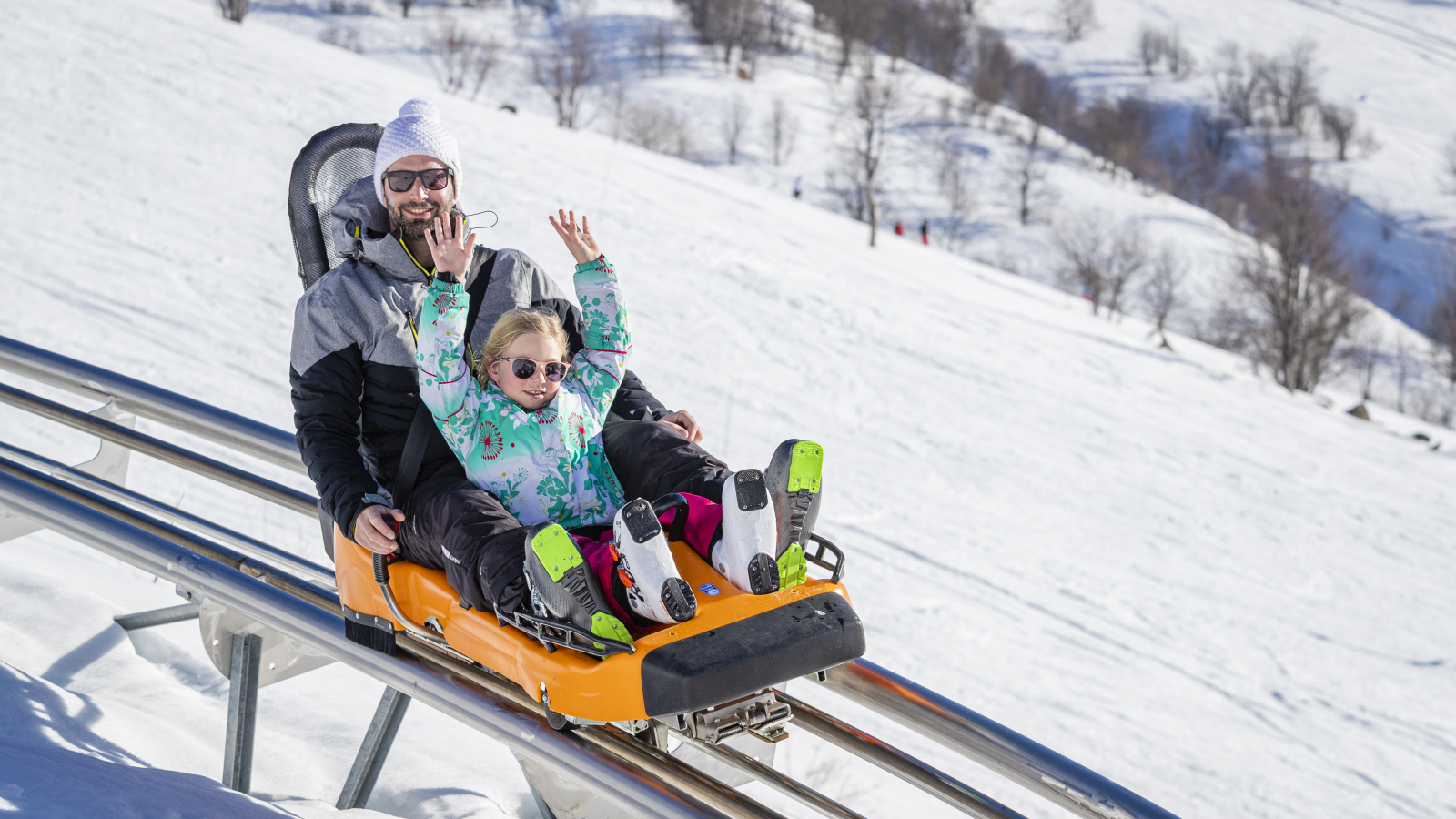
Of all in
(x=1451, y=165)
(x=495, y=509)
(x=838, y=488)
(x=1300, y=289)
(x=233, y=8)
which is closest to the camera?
(x=495, y=509)

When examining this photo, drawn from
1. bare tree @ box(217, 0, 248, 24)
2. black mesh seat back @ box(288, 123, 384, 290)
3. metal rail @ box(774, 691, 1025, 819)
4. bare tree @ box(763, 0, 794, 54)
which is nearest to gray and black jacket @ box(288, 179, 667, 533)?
black mesh seat back @ box(288, 123, 384, 290)

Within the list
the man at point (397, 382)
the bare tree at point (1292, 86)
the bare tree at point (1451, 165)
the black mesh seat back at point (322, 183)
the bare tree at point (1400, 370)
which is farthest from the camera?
the bare tree at point (1292, 86)

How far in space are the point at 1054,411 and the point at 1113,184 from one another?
46834mm

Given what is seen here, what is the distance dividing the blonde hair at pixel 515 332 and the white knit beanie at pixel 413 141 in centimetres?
59

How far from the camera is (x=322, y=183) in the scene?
9.82 ft

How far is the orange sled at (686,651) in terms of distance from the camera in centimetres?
187

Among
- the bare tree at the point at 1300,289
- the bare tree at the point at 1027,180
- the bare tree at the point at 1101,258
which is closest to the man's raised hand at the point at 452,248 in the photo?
the bare tree at the point at 1300,289

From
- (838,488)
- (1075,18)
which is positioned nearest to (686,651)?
(838,488)

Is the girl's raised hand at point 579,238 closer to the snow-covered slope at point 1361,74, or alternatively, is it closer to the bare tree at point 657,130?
the bare tree at point 657,130

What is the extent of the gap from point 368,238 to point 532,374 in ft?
2.26

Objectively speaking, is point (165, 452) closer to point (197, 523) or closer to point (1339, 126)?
point (197, 523)

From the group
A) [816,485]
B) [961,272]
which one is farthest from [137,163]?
[961,272]

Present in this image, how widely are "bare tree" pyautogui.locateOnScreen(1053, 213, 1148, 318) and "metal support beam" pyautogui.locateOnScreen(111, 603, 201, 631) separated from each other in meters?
34.2

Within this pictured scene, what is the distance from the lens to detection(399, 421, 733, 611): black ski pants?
2139mm
